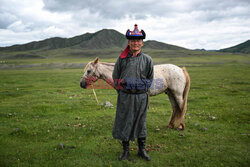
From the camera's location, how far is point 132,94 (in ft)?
15.0

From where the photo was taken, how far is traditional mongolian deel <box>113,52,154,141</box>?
4473 mm

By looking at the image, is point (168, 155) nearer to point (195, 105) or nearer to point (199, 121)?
point (199, 121)

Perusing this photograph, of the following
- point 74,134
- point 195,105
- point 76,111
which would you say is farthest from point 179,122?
point 76,111

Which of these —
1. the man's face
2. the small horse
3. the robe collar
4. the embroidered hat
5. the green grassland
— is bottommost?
the green grassland

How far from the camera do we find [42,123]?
738 cm

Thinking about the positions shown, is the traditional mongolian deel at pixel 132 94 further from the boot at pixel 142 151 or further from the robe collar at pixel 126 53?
the boot at pixel 142 151

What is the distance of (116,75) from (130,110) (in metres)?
1.01

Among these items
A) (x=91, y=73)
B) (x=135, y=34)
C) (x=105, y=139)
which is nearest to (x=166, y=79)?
(x=135, y=34)

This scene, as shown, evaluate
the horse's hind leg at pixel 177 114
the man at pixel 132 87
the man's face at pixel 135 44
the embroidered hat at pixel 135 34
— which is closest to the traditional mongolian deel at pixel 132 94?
the man at pixel 132 87

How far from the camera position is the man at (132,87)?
4.46 metres

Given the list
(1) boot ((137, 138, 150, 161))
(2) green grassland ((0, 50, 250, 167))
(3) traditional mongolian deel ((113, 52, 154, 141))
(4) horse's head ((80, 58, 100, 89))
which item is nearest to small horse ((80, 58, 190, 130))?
(4) horse's head ((80, 58, 100, 89))

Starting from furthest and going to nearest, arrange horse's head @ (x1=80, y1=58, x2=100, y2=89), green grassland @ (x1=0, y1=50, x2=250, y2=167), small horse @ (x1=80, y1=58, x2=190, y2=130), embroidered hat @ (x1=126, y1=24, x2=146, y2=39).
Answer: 1. horse's head @ (x1=80, y1=58, x2=100, y2=89)
2. small horse @ (x1=80, y1=58, x2=190, y2=130)
3. green grassland @ (x1=0, y1=50, x2=250, y2=167)
4. embroidered hat @ (x1=126, y1=24, x2=146, y2=39)

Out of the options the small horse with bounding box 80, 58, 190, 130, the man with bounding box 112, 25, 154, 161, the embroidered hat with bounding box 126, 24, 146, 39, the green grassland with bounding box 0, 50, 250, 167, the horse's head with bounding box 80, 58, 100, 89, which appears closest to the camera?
the embroidered hat with bounding box 126, 24, 146, 39

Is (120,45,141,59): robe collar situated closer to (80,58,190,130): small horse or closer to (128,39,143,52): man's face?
(128,39,143,52): man's face
